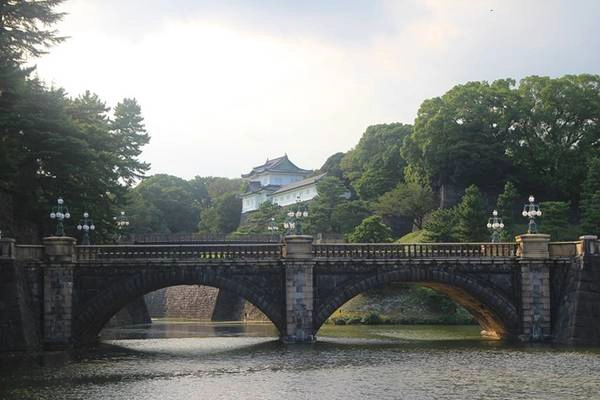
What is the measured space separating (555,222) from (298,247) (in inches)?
1351

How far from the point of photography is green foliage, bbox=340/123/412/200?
10500 cm

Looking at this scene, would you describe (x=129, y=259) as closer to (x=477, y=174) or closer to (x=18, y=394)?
(x=18, y=394)

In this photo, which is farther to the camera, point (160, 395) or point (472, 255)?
point (472, 255)

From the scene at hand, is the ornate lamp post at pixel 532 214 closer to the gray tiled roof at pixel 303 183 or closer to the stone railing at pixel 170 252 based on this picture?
the stone railing at pixel 170 252

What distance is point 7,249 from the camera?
42.4 m

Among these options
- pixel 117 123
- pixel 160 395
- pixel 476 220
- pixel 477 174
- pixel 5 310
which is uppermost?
Result: pixel 117 123

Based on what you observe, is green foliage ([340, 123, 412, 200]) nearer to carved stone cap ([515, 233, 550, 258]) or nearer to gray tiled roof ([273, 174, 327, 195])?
gray tiled roof ([273, 174, 327, 195])

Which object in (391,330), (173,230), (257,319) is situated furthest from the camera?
(173,230)

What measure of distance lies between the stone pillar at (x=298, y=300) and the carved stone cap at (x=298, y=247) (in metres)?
0.15

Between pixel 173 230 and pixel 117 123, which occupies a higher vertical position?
pixel 117 123

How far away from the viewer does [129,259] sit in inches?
1809

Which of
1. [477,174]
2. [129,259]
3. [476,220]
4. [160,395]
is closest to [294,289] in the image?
[129,259]

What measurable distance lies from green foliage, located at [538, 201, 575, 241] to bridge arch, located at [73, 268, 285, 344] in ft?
112

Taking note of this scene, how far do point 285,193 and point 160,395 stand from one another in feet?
351
